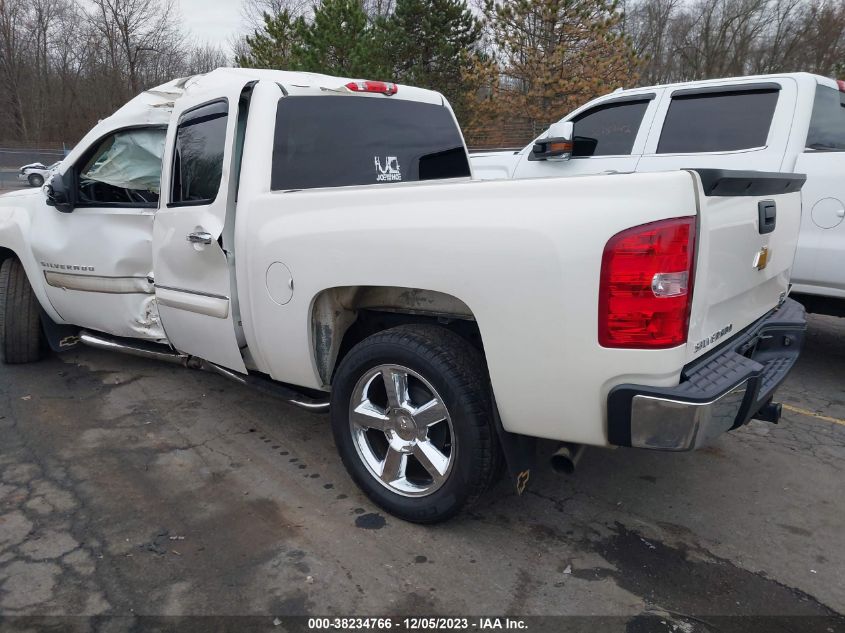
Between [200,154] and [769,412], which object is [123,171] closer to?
[200,154]

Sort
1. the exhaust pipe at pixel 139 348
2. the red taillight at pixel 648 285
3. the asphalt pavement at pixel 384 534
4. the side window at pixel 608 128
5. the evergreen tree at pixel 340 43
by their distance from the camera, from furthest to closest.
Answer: the evergreen tree at pixel 340 43 → the side window at pixel 608 128 → the exhaust pipe at pixel 139 348 → the asphalt pavement at pixel 384 534 → the red taillight at pixel 648 285

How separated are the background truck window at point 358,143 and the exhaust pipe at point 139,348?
1.60 meters

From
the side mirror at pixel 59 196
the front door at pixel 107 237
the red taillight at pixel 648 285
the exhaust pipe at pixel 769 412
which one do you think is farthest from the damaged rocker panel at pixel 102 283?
the exhaust pipe at pixel 769 412

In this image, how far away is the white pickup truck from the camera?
2.18 metres

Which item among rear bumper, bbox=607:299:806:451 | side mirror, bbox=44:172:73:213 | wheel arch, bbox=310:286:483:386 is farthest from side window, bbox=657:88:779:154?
side mirror, bbox=44:172:73:213

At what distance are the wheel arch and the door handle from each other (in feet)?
2.61

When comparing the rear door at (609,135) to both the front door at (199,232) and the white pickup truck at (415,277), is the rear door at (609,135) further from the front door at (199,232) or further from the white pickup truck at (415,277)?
the front door at (199,232)

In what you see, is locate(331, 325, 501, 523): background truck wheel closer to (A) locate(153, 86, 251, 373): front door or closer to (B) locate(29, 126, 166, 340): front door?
(A) locate(153, 86, 251, 373): front door

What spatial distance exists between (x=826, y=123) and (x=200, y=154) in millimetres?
4544

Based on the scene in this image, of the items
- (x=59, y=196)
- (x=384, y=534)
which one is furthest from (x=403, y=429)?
(x=59, y=196)

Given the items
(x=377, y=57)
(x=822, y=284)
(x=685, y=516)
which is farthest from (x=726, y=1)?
(x=685, y=516)

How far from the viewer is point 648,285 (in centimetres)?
212

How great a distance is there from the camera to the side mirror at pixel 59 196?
14.7 ft

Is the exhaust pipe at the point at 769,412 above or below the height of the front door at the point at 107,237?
below
